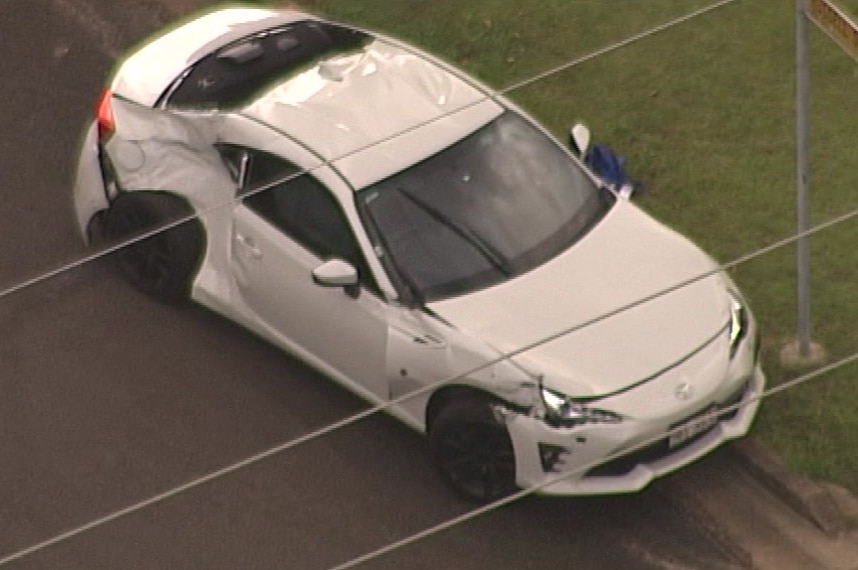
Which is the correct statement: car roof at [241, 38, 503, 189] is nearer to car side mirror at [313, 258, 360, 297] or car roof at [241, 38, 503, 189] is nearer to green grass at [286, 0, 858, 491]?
car side mirror at [313, 258, 360, 297]

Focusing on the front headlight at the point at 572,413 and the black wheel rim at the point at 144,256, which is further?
the black wheel rim at the point at 144,256

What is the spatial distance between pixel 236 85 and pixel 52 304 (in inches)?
59.1

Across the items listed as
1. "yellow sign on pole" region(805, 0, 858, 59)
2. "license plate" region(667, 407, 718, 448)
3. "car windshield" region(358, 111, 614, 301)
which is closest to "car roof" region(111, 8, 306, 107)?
"car windshield" region(358, 111, 614, 301)

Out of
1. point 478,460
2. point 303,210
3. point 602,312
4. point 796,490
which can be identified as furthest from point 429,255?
point 796,490

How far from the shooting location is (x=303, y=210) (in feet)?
37.6

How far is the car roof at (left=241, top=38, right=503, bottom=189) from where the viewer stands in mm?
11484

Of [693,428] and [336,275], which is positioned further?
[336,275]

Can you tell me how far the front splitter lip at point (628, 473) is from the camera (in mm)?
10727

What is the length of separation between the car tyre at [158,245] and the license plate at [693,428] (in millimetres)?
2774

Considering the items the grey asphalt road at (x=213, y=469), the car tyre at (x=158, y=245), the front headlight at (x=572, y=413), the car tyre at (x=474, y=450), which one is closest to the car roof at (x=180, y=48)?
the car tyre at (x=158, y=245)

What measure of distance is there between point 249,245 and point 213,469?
3.89ft

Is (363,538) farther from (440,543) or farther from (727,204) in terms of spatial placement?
(727,204)

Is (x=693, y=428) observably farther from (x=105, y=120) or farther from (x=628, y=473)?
(x=105, y=120)

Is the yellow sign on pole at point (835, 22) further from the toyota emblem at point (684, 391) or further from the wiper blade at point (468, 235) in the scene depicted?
the wiper blade at point (468, 235)
